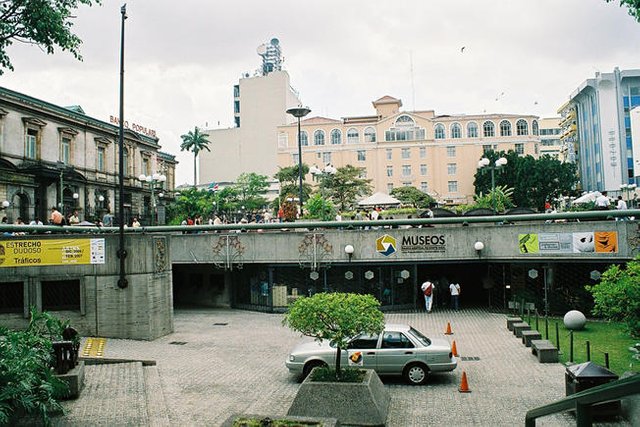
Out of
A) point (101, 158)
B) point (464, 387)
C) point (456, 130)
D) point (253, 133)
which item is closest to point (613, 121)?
point (456, 130)

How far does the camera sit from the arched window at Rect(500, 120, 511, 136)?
7881cm

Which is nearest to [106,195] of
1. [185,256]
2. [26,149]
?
[26,149]

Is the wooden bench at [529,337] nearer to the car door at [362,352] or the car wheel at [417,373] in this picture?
the car wheel at [417,373]

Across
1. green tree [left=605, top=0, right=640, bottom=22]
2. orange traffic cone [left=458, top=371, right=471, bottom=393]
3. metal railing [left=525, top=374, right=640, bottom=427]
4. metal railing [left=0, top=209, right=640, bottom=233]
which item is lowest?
orange traffic cone [left=458, top=371, right=471, bottom=393]

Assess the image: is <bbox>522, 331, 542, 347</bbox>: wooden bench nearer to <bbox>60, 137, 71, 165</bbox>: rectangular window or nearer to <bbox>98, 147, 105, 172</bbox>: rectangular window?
<bbox>60, 137, 71, 165</bbox>: rectangular window

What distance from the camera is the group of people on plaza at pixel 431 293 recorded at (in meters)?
25.1

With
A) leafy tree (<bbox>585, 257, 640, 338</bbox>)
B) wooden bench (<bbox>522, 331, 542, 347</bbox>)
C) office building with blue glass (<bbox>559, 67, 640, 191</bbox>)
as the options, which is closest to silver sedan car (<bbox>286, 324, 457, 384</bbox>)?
leafy tree (<bbox>585, 257, 640, 338</bbox>)

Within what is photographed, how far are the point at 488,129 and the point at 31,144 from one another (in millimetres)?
57622

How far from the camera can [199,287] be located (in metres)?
30.0

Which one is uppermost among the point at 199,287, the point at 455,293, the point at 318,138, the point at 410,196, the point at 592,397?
the point at 318,138

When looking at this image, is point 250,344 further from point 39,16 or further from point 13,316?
point 39,16

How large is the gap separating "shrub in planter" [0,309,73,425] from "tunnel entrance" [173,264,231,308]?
1696 centimetres

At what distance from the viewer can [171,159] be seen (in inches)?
2958

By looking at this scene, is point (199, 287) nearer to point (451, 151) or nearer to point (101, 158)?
point (101, 158)
